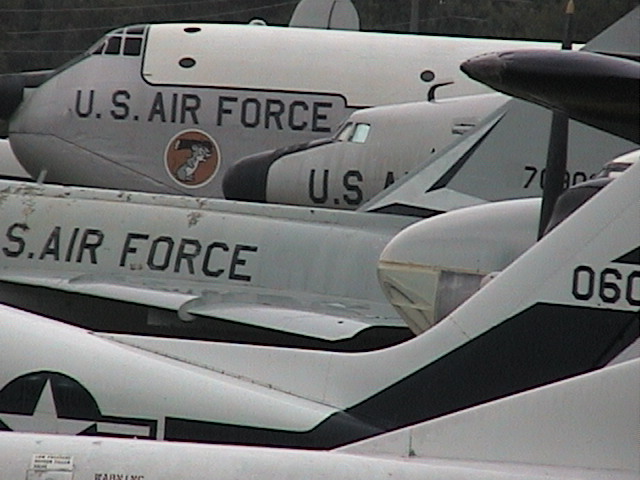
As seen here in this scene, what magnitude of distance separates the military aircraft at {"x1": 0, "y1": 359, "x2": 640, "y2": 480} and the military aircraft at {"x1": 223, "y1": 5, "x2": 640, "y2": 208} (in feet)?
21.8

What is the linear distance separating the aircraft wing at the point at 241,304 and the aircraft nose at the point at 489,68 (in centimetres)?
500

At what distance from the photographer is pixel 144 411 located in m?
5.86

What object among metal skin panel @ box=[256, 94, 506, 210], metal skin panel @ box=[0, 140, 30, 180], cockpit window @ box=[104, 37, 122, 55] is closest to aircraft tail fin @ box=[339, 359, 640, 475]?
metal skin panel @ box=[256, 94, 506, 210]

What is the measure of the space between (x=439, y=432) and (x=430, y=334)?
84cm

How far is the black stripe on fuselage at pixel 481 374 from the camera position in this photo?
5406 mm

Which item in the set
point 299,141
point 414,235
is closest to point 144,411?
point 414,235

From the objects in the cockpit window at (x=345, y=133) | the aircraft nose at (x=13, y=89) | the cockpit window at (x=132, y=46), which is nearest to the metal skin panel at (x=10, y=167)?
the aircraft nose at (x=13, y=89)

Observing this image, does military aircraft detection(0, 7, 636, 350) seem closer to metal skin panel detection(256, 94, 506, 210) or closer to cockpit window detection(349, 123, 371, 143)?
metal skin panel detection(256, 94, 506, 210)

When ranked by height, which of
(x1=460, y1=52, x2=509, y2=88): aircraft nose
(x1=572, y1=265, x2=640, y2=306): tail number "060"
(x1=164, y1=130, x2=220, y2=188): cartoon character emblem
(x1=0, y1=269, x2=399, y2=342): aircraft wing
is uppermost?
(x1=164, y1=130, x2=220, y2=188): cartoon character emblem

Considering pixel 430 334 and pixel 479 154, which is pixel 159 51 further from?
pixel 430 334

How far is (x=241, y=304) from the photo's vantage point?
1119 centimetres

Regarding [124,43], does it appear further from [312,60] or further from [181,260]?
[181,260]

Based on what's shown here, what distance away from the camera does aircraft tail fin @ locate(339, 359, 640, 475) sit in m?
4.89

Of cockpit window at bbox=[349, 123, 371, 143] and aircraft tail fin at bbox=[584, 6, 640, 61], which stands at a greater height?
cockpit window at bbox=[349, 123, 371, 143]
